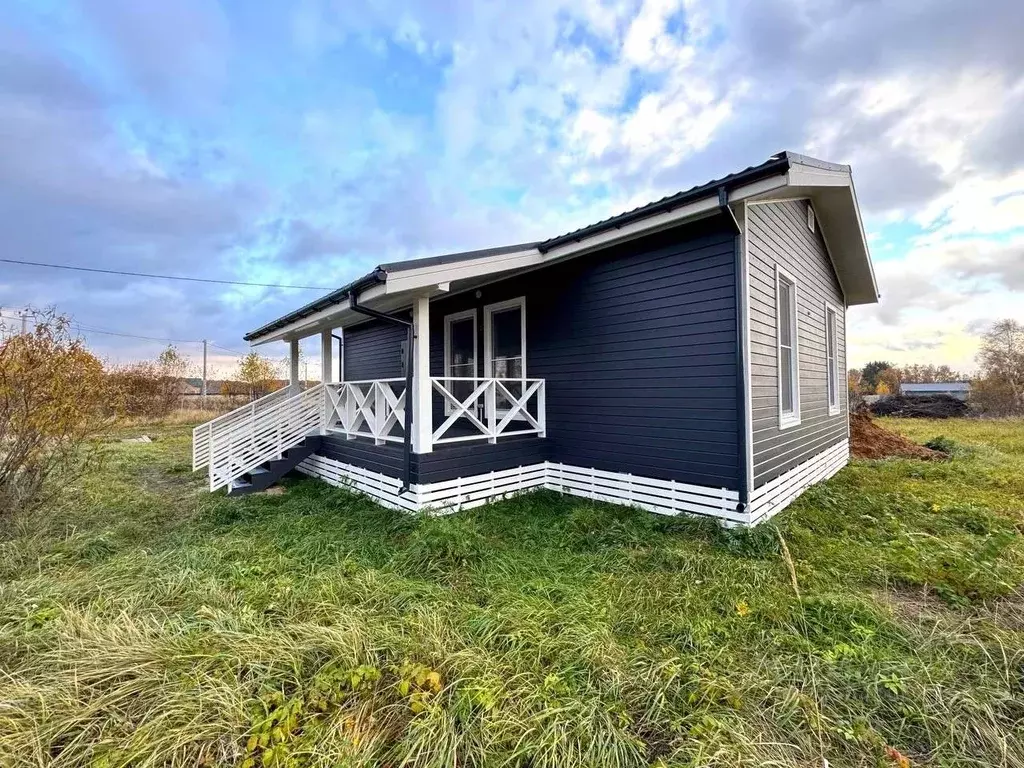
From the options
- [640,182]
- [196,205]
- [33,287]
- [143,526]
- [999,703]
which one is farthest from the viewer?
[33,287]

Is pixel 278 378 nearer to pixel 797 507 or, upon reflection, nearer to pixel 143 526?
pixel 143 526

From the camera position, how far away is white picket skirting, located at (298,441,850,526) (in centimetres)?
464

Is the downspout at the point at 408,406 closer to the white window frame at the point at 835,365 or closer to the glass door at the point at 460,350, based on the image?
the glass door at the point at 460,350

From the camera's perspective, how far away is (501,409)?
23.1ft

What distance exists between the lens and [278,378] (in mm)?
24094

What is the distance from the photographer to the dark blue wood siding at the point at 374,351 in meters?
9.42

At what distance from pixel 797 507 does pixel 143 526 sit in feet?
25.2

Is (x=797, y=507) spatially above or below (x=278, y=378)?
below

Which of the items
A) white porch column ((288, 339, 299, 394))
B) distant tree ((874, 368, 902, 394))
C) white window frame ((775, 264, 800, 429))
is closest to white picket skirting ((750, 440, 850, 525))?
white window frame ((775, 264, 800, 429))

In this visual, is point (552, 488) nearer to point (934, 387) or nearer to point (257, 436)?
point (257, 436)

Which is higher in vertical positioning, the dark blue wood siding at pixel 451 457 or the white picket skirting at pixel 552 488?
the dark blue wood siding at pixel 451 457

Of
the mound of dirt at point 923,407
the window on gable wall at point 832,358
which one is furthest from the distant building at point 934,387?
the window on gable wall at point 832,358

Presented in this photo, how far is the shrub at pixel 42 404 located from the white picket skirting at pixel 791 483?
7.17m

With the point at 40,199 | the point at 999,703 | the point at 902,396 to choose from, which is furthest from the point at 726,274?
the point at 902,396
